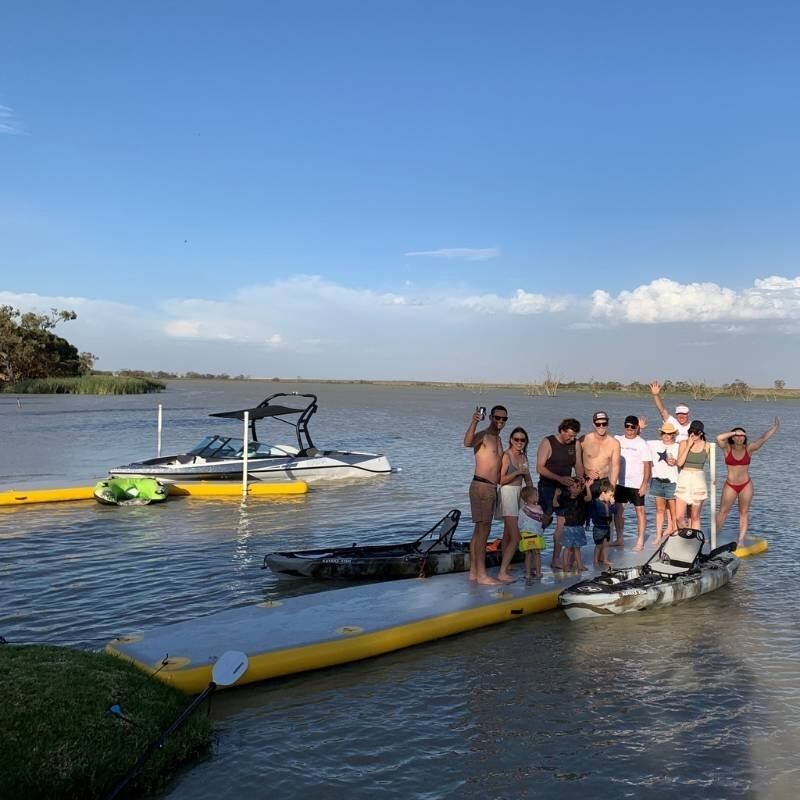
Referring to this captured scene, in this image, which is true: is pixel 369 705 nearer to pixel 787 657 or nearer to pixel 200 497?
pixel 787 657

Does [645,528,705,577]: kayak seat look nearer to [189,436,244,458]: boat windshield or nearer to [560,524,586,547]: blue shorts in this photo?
[560,524,586,547]: blue shorts

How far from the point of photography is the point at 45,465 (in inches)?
926

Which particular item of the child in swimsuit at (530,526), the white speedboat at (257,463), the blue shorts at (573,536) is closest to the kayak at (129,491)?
the white speedboat at (257,463)

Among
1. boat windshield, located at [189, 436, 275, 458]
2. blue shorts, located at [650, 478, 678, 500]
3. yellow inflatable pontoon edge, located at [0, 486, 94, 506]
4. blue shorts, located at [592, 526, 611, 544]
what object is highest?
blue shorts, located at [650, 478, 678, 500]

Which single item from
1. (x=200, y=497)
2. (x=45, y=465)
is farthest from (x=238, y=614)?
(x=45, y=465)

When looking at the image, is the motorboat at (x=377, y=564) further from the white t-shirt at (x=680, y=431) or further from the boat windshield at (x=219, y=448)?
the boat windshield at (x=219, y=448)

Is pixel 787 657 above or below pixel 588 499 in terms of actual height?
below

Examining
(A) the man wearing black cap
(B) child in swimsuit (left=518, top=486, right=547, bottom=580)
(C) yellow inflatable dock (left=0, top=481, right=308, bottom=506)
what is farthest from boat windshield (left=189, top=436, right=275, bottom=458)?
(B) child in swimsuit (left=518, top=486, right=547, bottom=580)

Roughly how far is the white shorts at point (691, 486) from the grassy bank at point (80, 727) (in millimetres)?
8062

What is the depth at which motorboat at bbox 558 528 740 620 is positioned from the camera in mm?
8570

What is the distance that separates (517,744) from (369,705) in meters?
1.37

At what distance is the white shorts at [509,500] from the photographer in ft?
28.5

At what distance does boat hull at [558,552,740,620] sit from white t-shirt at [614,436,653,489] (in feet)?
5.12

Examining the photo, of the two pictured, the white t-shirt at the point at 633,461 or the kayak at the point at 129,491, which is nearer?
the white t-shirt at the point at 633,461
